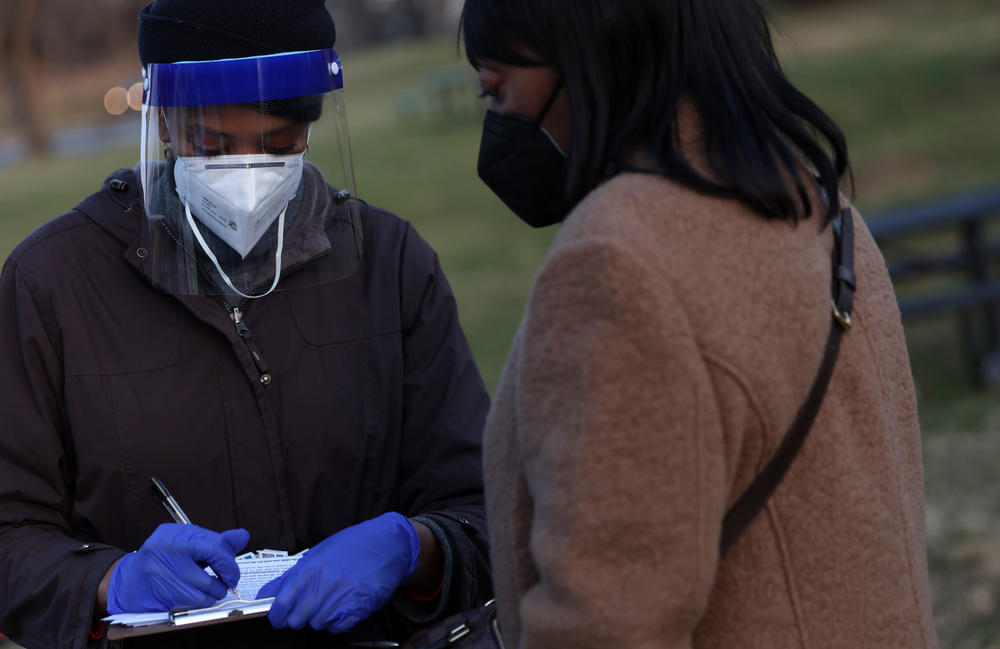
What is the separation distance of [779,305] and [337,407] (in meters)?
0.99

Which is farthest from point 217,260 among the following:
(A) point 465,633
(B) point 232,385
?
(A) point 465,633

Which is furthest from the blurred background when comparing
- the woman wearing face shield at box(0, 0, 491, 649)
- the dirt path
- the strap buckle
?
the strap buckle

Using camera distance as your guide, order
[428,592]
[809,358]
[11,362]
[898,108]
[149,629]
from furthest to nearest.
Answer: [898,108]
[428,592]
[11,362]
[149,629]
[809,358]

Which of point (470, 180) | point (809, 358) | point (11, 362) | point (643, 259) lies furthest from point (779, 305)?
point (470, 180)

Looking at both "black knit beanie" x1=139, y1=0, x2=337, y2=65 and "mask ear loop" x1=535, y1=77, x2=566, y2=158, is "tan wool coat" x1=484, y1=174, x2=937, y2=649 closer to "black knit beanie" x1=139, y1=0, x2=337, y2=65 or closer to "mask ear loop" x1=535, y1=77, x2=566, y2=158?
"mask ear loop" x1=535, y1=77, x2=566, y2=158

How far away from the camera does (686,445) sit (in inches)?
49.2

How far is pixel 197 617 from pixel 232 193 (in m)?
0.75

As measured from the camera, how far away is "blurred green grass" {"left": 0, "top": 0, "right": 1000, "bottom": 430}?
8.02 m

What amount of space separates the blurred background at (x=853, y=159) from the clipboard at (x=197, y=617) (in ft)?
3.19

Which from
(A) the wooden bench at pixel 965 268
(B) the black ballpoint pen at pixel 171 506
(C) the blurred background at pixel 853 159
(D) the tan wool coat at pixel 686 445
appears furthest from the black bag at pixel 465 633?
(A) the wooden bench at pixel 965 268

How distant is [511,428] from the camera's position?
4.68 feet

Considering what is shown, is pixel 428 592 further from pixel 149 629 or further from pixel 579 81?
pixel 579 81

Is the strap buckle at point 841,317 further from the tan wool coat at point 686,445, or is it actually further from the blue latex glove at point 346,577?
the blue latex glove at point 346,577

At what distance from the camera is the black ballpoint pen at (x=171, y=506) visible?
6.15 ft
